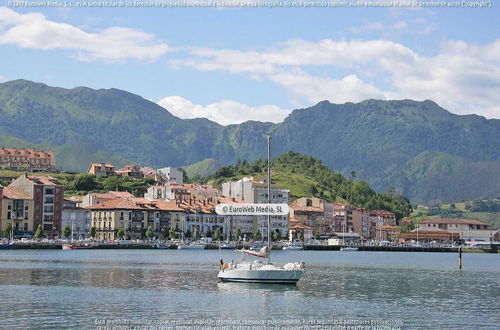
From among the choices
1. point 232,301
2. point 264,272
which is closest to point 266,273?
point 264,272

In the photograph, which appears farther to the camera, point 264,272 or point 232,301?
point 264,272

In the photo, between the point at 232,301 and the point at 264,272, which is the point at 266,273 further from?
the point at 232,301

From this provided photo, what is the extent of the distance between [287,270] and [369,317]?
73.1ft

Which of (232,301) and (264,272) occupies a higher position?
(264,272)

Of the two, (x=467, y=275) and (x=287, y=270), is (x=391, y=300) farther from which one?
(x=467, y=275)

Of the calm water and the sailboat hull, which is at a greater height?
the sailboat hull

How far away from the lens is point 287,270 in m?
83.1

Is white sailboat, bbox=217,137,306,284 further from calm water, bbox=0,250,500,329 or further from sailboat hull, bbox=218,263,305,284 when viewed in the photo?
calm water, bbox=0,250,500,329

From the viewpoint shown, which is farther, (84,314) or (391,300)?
(391,300)

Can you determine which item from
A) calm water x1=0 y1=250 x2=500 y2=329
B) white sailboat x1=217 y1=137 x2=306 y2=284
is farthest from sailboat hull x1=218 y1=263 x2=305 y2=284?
calm water x1=0 y1=250 x2=500 y2=329

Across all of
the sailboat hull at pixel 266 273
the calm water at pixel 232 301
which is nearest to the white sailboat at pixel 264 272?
the sailboat hull at pixel 266 273

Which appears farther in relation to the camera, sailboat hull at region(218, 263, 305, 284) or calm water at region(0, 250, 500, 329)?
sailboat hull at region(218, 263, 305, 284)

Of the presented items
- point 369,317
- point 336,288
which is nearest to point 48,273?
point 336,288

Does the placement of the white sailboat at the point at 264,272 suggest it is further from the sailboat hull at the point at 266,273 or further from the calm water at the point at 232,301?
the calm water at the point at 232,301
